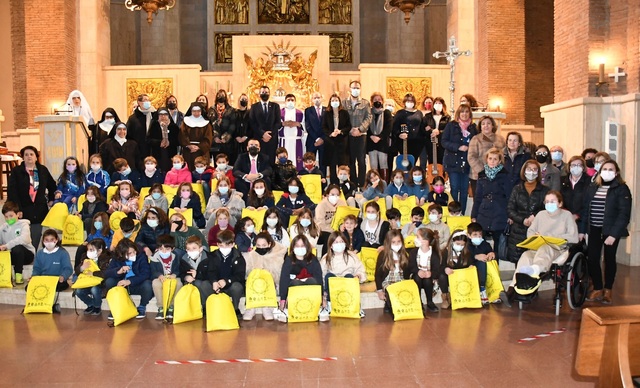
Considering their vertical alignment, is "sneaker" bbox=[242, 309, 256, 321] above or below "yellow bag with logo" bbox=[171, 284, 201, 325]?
below

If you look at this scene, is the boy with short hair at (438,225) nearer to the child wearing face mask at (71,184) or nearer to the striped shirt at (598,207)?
the striped shirt at (598,207)

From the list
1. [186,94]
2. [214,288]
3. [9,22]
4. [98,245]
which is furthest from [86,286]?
[9,22]

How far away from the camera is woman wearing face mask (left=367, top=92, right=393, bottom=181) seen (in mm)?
14680

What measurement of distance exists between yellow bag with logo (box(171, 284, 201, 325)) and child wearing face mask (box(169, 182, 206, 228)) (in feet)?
9.76

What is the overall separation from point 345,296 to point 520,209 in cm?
297

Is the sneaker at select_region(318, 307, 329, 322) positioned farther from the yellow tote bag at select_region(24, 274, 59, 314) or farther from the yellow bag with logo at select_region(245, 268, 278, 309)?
the yellow tote bag at select_region(24, 274, 59, 314)

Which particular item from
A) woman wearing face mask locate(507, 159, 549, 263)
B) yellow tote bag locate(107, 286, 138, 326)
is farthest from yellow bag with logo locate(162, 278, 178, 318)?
woman wearing face mask locate(507, 159, 549, 263)

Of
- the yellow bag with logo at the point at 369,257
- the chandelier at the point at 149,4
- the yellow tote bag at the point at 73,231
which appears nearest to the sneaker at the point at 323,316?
the yellow bag with logo at the point at 369,257

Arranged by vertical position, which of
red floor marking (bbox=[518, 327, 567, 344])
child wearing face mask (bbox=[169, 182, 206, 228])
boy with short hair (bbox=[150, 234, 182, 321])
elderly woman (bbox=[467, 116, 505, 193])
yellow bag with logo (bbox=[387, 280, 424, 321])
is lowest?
red floor marking (bbox=[518, 327, 567, 344])

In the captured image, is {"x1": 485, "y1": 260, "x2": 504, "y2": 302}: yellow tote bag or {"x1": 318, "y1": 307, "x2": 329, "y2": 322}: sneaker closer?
{"x1": 318, "y1": 307, "x2": 329, "y2": 322}: sneaker

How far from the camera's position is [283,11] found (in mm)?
29641

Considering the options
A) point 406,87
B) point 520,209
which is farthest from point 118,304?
point 406,87

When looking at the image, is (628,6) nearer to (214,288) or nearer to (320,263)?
(320,263)

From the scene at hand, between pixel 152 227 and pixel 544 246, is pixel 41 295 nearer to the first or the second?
pixel 152 227
